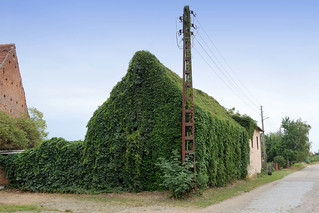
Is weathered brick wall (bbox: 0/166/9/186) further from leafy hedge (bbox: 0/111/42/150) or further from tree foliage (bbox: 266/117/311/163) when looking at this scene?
tree foliage (bbox: 266/117/311/163)

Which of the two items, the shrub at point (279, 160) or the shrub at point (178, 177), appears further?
the shrub at point (279, 160)

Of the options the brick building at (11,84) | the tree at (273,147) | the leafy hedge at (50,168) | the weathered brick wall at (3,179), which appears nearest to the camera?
the leafy hedge at (50,168)

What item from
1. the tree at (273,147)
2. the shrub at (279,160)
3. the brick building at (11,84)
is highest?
the brick building at (11,84)

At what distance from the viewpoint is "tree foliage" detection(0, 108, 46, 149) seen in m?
22.4

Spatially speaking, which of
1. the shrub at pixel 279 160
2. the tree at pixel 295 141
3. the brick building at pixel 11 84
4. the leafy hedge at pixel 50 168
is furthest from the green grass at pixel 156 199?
the tree at pixel 295 141

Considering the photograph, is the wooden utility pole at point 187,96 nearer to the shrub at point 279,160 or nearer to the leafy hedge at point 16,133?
the leafy hedge at point 16,133

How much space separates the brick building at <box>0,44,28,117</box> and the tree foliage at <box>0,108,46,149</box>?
3.13m

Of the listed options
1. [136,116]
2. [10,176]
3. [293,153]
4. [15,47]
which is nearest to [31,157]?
[10,176]

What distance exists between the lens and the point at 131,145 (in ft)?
50.1

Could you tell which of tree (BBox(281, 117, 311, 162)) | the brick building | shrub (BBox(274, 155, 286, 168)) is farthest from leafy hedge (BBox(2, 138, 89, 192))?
tree (BBox(281, 117, 311, 162))

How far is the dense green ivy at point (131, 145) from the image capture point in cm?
1509

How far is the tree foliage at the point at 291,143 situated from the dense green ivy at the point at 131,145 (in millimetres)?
33188

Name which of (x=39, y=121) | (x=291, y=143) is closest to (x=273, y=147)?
(x=291, y=143)

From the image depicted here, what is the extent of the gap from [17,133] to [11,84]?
27.4 feet
